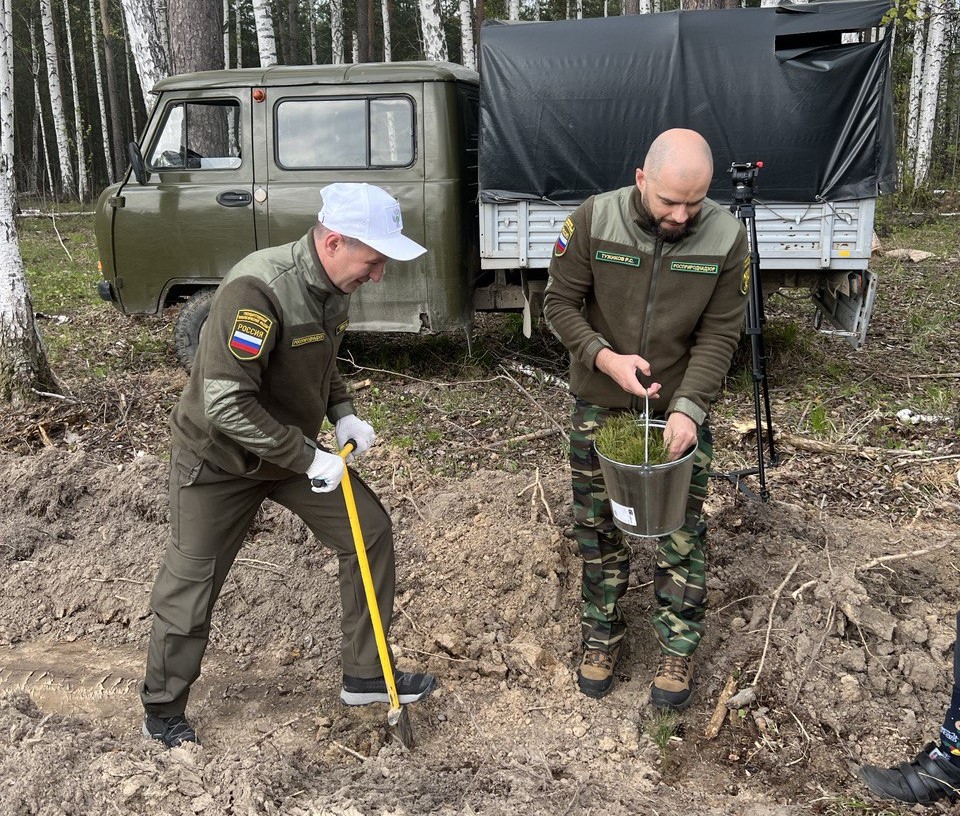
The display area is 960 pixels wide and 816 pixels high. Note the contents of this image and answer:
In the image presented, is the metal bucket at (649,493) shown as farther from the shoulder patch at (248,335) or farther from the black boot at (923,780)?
the shoulder patch at (248,335)

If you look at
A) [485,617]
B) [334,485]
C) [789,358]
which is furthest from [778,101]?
[334,485]

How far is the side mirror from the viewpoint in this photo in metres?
6.79

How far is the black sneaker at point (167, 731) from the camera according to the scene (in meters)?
3.08

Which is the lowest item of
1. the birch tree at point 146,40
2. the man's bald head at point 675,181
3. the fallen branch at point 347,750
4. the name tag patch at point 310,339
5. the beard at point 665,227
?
the fallen branch at point 347,750

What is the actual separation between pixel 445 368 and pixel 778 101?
336 centimetres

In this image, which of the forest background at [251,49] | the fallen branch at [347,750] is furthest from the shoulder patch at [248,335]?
the forest background at [251,49]

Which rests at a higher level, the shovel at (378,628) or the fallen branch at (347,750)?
the shovel at (378,628)

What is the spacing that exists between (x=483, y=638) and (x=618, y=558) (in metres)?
0.78

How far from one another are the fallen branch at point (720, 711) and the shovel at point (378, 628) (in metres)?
1.15

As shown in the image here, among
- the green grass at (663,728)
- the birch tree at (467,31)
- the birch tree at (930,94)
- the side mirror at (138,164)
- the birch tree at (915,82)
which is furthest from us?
the birch tree at (915,82)

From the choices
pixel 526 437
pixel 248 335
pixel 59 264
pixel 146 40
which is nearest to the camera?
pixel 248 335

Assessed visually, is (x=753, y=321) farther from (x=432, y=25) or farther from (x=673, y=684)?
(x=432, y=25)

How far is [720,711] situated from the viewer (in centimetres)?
335

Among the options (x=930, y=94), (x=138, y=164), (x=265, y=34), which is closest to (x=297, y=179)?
(x=138, y=164)
